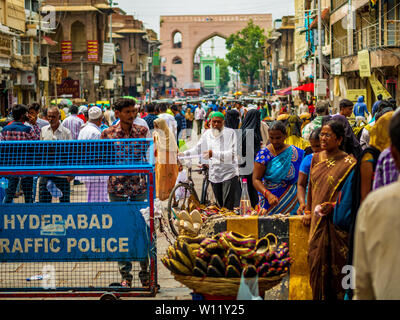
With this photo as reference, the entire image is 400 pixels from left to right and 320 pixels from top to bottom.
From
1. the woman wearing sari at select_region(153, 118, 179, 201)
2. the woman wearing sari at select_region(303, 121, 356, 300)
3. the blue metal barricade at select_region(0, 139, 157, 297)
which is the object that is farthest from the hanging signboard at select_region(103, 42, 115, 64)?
the woman wearing sari at select_region(303, 121, 356, 300)

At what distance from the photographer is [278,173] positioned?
259 inches

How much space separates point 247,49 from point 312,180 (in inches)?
3791

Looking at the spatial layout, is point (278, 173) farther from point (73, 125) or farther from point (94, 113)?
point (73, 125)

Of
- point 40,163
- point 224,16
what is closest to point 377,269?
point 40,163

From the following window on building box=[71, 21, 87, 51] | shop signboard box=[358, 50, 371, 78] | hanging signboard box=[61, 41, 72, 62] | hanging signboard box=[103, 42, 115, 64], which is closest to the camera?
shop signboard box=[358, 50, 371, 78]

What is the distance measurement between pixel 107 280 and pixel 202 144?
287 cm

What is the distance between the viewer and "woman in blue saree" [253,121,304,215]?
21.6ft

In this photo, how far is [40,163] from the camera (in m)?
5.80

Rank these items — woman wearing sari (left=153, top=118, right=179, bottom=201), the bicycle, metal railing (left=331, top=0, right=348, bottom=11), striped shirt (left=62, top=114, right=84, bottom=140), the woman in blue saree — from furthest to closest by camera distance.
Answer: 1. metal railing (left=331, top=0, right=348, bottom=11)
2. striped shirt (left=62, top=114, right=84, bottom=140)
3. woman wearing sari (left=153, top=118, right=179, bottom=201)
4. the bicycle
5. the woman in blue saree

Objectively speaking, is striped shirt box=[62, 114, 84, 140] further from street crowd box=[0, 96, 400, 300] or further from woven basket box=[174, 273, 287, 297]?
woven basket box=[174, 273, 287, 297]

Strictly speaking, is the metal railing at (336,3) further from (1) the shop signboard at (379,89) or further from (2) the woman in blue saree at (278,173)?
(2) the woman in blue saree at (278,173)

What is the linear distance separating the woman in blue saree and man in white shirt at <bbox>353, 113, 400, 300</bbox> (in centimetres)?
384
